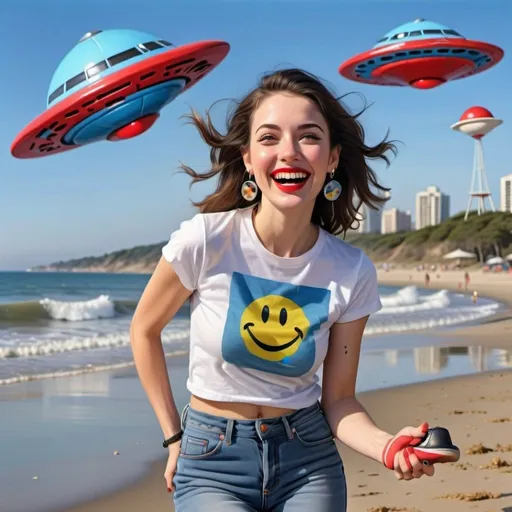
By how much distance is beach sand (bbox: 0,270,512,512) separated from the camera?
4.23 meters

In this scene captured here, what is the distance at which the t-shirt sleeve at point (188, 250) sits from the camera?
201 centimetres

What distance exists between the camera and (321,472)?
2066 mm

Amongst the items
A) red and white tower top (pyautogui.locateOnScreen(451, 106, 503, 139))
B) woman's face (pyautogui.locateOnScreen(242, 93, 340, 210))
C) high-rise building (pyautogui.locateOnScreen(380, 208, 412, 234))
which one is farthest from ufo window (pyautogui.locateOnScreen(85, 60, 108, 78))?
high-rise building (pyautogui.locateOnScreen(380, 208, 412, 234))

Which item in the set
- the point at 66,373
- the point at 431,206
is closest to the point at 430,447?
the point at 66,373

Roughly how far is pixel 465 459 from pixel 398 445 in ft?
11.9

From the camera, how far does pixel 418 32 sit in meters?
15.4

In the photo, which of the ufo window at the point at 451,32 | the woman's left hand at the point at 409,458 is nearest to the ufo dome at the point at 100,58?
the woman's left hand at the point at 409,458

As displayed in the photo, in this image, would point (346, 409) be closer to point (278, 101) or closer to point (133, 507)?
point (278, 101)

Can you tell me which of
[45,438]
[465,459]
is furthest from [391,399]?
[45,438]

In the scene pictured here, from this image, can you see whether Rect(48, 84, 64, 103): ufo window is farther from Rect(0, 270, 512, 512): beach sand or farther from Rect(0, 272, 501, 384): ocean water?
Rect(0, 272, 501, 384): ocean water

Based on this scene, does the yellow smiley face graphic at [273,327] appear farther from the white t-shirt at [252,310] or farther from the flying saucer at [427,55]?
the flying saucer at [427,55]

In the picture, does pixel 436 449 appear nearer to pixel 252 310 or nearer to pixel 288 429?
pixel 288 429

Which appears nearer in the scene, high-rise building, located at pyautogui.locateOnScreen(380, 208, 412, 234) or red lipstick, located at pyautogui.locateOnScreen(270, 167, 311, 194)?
red lipstick, located at pyautogui.locateOnScreen(270, 167, 311, 194)

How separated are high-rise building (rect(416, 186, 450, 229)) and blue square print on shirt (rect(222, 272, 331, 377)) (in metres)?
157
